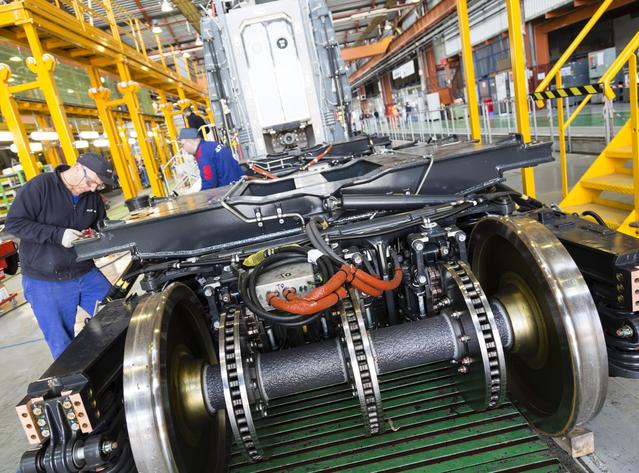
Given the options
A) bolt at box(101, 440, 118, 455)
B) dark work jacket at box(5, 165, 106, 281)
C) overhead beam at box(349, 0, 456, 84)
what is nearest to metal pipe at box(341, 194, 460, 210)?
bolt at box(101, 440, 118, 455)

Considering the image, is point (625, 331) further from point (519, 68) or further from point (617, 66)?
point (519, 68)

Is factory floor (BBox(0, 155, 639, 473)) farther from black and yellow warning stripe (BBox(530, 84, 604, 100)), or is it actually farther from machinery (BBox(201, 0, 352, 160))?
machinery (BBox(201, 0, 352, 160))

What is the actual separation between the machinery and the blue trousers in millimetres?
3263

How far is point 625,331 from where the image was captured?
157 cm

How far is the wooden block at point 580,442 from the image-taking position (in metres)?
1.72

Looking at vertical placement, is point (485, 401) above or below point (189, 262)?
below

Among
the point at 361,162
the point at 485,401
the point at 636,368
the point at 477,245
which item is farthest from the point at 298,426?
the point at 361,162

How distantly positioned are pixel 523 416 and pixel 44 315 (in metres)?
2.87

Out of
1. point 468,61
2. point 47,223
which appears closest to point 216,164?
point 47,223

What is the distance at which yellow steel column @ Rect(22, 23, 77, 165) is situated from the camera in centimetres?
551

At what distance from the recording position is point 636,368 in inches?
62.7

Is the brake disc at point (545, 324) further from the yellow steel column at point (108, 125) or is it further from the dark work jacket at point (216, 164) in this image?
the yellow steel column at point (108, 125)

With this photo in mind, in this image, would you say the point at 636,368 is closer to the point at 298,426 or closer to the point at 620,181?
the point at 298,426

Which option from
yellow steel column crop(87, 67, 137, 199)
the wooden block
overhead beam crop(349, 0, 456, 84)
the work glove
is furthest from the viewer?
Result: overhead beam crop(349, 0, 456, 84)
